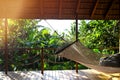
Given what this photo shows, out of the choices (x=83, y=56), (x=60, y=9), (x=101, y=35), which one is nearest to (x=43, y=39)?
(x=101, y=35)

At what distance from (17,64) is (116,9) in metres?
3.96

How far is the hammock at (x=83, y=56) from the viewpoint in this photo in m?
3.86

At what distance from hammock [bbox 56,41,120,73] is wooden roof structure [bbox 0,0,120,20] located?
51.2 inches

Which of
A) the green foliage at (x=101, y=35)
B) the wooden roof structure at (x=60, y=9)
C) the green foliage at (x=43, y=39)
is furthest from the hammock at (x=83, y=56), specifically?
the green foliage at (x=101, y=35)

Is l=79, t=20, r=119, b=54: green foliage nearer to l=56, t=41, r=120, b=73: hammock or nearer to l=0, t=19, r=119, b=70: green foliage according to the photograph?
l=0, t=19, r=119, b=70: green foliage

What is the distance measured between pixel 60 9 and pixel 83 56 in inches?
71.4

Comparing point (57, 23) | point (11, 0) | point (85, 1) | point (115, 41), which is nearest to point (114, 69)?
point (85, 1)

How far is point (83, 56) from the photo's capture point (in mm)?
4387

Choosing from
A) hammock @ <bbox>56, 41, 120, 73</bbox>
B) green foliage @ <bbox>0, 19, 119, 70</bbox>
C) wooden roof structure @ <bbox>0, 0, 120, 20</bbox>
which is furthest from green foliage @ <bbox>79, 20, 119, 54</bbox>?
hammock @ <bbox>56, 41, 120, 73</bbox>

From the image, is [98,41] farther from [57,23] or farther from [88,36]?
[57,23]

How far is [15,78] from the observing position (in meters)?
5.63

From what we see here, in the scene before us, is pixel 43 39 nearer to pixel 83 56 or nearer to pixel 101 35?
pixel 101 35

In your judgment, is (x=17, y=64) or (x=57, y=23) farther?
(x=57, y=23)

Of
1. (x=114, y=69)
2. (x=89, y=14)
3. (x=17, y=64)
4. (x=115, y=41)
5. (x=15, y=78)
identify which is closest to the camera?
(x=114, y=69)
